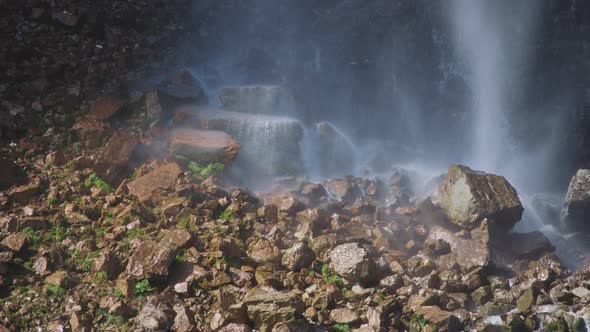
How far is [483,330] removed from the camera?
542 cm

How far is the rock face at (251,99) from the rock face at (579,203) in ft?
33.6

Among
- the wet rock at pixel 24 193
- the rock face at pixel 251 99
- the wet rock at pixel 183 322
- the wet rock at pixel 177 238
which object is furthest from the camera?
the rock face at pixel 251 99

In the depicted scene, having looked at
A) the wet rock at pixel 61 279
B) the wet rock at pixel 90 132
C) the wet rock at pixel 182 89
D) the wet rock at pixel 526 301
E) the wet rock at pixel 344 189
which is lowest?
the wet rock at pixel 344 189

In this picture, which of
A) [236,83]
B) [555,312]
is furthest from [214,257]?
[236,83]

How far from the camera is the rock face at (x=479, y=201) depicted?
9273 mm

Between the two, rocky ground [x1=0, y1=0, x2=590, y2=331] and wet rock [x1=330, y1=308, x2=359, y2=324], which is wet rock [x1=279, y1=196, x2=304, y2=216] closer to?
rocky ground [x1=0, y1=0, x2=590, y2=331]

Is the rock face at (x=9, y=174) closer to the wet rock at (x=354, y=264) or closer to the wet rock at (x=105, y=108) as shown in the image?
the wet rock at (x=105, y=108)

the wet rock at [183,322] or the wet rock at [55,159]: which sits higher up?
the wet rock at [55,159]

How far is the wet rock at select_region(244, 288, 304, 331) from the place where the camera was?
15.5ft

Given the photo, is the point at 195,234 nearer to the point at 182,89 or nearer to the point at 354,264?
the point at 354,264

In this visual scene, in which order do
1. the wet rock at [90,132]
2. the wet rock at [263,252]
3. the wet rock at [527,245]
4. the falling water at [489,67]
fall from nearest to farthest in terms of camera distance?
the wet rock at [263,252] < the wet rock at [527,245] < the wet rock at [90,132] < the falling water at [489,67]

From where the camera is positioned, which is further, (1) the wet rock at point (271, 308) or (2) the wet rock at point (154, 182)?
(2) the wet rock at point (154, 182)

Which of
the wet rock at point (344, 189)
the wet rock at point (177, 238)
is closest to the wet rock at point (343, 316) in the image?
the wet rock at point (177, 238)

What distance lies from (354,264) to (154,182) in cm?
486
